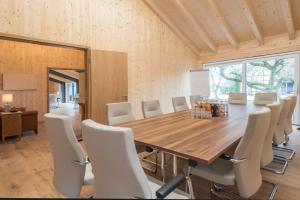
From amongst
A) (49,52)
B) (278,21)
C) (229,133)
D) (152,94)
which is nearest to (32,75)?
(49,52)

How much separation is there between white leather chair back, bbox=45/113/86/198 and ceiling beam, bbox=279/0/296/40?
503 centimetres

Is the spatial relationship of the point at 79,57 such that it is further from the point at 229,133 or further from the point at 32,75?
the point at 229,133

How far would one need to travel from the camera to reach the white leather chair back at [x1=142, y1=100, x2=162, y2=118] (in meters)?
3.17

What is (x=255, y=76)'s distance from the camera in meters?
6.36

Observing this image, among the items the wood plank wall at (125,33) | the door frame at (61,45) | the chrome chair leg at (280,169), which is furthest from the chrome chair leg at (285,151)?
the door frame at (61,45)

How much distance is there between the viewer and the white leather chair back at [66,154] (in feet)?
4.69

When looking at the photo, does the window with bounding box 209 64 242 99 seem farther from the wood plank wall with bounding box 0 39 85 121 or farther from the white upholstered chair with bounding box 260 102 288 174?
the wood plank wall with bounding box 0 39 85 121

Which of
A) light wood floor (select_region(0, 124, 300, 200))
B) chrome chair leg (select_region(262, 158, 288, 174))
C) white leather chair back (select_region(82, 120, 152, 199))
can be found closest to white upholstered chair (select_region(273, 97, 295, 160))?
chrome chair leg (select_region(262, 158, 288, 174))

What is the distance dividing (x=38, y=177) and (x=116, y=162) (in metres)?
2.09

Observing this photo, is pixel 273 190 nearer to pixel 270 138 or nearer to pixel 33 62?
pixel 270 138

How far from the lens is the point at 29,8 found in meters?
3.46

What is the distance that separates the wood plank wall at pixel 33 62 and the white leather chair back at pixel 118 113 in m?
5.38

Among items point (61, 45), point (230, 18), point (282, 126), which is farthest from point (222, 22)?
point (61, 45)

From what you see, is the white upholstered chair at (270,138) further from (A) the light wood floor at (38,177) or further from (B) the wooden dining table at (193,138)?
(A) the light wood floor at (38,177)
